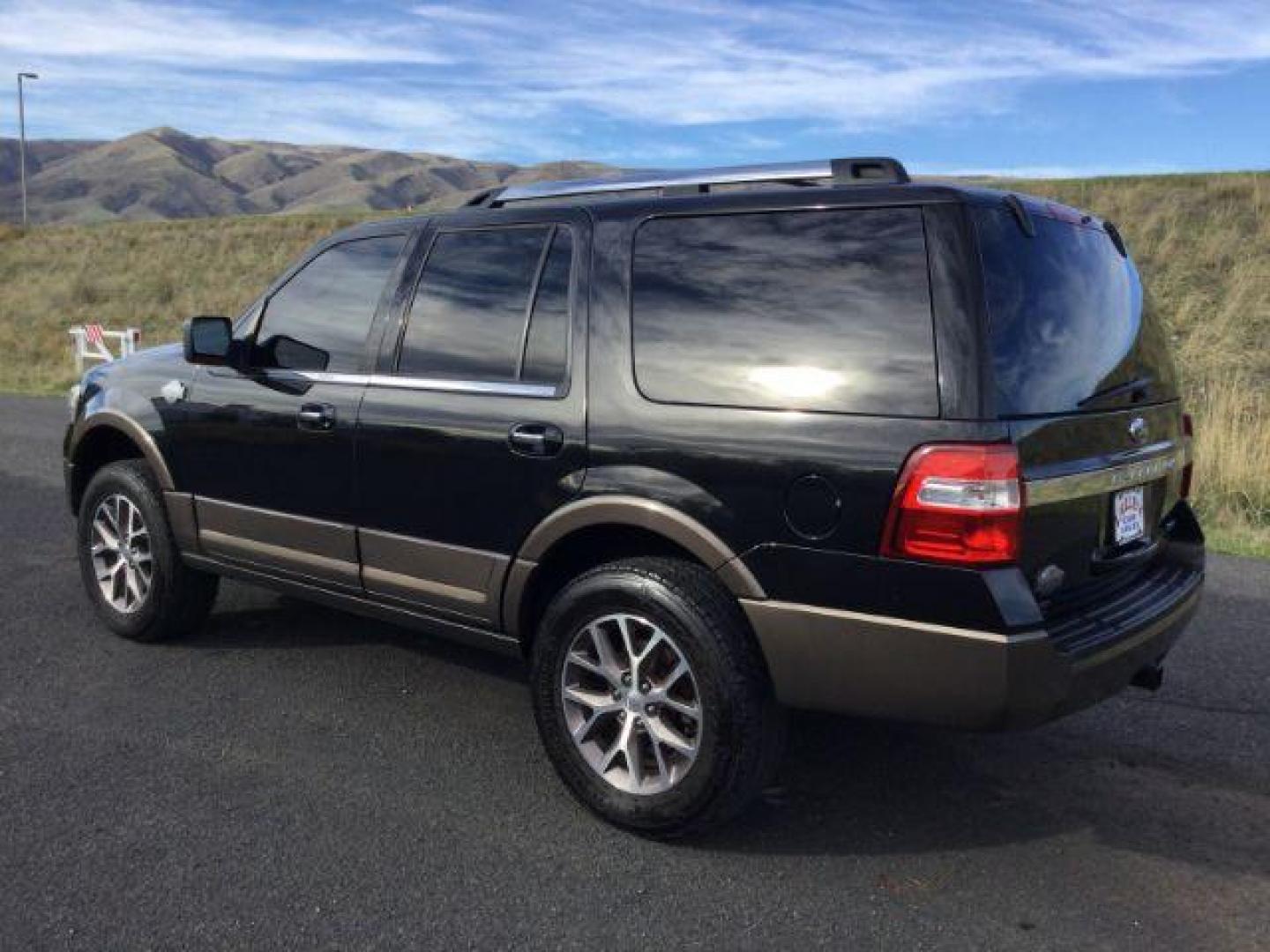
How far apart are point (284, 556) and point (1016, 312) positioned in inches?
112

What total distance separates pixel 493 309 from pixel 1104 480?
198 cm

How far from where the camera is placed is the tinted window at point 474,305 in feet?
12.1

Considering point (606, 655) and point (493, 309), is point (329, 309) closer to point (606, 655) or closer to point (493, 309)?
point (493, 309)

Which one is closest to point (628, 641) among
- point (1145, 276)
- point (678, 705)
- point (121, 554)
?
point (678, 705)

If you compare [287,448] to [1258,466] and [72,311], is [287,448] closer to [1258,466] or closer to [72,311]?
[1258,466]

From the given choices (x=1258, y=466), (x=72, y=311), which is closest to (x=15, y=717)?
(x=1258, y=466)

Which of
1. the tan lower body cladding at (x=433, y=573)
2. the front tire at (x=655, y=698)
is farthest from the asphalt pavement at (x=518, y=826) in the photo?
the tan lower body cladding at (x=433, y=573)

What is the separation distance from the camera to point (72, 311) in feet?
98.7

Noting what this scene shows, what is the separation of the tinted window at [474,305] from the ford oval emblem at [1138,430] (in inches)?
73.9

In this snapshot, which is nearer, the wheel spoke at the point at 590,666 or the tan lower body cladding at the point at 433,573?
the wheel spoke at the point at 590,666

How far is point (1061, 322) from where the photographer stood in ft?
10.1

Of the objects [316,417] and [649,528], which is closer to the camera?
[649,528]

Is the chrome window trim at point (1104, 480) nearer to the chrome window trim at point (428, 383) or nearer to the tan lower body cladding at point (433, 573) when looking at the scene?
A: the chrome window trim at point (428, 383)

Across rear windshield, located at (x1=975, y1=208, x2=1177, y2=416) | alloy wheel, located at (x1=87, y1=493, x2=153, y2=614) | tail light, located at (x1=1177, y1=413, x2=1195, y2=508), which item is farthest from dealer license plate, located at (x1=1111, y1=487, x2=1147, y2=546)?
alloy wheel, located at (x1=87, y1=493, x2=153, y2=614)
